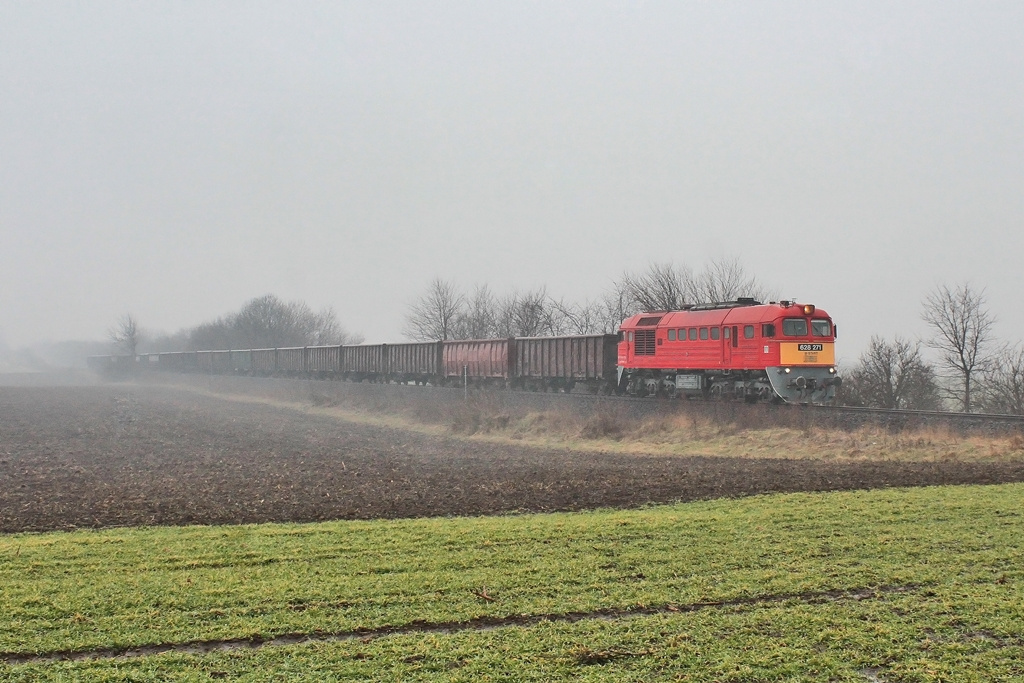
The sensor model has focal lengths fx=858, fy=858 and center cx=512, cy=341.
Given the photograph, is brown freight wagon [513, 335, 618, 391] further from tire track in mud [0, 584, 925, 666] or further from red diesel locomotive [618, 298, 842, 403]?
tire track in mud [0, 584, 925, 666]

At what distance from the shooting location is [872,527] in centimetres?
985

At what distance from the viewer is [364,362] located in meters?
58.6

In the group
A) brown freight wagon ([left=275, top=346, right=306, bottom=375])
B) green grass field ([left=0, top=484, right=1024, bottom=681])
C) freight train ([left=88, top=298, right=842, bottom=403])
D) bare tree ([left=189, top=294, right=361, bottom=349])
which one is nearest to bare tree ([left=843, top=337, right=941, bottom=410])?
freight train ([left=88, top=298, right=842, bottom=403])

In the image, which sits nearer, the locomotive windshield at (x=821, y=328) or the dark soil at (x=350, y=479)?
the dark soil at (x=350, y=479)

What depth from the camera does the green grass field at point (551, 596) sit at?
570 centimetres

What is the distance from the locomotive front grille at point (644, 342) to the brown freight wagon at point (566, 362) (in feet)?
9.30

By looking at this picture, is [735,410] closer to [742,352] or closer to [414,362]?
[742,352]

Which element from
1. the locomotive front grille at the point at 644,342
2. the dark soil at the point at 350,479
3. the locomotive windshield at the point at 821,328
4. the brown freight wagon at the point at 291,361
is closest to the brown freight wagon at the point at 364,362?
the brown freight wagon at the point at 291,361

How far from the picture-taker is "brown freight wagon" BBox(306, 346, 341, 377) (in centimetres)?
6238

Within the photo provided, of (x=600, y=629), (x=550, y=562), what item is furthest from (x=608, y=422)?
(x=600, y=629)

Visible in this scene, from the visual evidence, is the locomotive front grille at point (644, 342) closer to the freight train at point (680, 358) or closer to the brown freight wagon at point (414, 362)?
the freight train at point (680, 358)

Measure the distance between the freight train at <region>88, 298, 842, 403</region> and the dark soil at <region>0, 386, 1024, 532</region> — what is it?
769 cm

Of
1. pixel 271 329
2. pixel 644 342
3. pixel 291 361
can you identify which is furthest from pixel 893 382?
pixel 271 329

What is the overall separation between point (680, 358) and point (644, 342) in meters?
2.30
